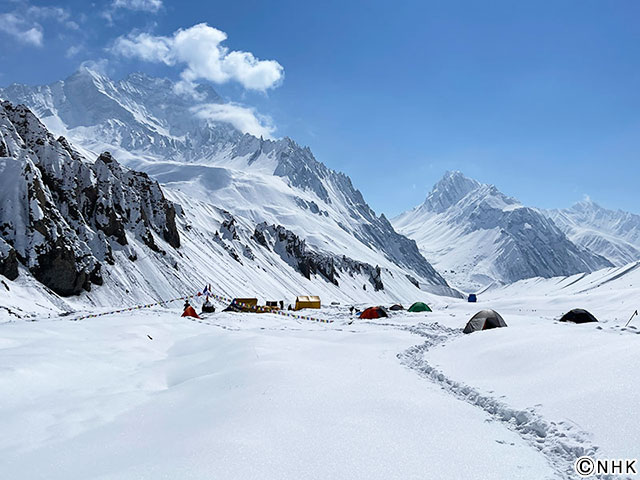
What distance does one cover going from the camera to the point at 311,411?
8.95m

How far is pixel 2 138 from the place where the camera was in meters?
45.0

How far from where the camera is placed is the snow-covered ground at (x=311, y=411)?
6.57m

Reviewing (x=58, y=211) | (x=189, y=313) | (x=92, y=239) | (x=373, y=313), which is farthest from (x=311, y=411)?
(x=92, y=239)

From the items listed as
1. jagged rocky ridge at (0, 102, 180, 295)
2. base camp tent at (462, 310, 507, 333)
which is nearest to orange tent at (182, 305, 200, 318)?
jagged rocky ridge at (0, 102, 180, 295)

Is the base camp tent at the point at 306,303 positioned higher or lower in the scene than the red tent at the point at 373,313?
lower

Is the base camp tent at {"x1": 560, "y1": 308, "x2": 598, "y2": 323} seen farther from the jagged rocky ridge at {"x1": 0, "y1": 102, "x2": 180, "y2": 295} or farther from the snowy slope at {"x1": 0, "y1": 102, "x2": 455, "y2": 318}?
the jagged rocky ridge at {"x1": 0, "y1": 102, "x2": 180, "y2": 295}

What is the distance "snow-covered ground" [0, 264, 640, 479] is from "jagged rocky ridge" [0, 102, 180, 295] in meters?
27.0

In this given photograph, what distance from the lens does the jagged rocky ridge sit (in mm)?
38938

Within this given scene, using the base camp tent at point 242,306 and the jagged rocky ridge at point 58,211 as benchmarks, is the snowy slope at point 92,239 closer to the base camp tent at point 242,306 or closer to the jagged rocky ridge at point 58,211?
the jagged rocky ridge at point 58,211

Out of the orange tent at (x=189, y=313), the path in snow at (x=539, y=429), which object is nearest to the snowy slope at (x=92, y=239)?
the orange tent at (x=189, y=313)

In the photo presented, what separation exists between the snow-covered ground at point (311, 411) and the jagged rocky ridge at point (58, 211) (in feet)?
Answer: 88.5

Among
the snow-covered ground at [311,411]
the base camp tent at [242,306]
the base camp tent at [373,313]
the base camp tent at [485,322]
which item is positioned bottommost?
the base camp tent at [242,306]

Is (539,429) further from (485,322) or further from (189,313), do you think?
(189,313)

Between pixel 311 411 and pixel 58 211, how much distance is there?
151 ft
